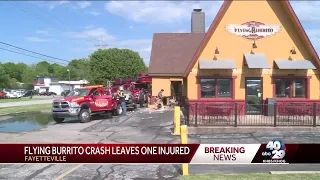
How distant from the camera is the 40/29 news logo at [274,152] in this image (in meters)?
6.21

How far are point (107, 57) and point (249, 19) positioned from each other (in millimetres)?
59711

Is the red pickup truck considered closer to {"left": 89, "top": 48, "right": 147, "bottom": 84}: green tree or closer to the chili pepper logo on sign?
the chili pepper logo on sign

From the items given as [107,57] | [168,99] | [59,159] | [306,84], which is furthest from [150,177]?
[107,57]

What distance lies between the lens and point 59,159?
6203 mm

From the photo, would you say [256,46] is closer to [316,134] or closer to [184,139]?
[316,134]

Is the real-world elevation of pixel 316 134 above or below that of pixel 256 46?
below

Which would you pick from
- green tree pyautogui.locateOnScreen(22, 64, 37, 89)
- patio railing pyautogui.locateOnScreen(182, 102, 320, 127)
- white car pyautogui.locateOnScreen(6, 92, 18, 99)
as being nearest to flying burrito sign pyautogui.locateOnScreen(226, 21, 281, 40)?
patio railing pyautogui.locateOnScreen(182, 102, 320, 127)

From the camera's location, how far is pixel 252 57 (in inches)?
784

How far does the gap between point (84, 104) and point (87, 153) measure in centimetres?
1484

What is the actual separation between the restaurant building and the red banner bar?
1413cm

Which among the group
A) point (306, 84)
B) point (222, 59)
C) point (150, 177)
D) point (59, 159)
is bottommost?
point (150, 177)

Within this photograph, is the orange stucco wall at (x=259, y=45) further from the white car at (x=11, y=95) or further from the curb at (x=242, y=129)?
the white car at (x=11, y=95)

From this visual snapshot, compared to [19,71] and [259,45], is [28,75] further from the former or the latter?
[259,45]

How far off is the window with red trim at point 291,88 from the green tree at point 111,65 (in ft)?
184
